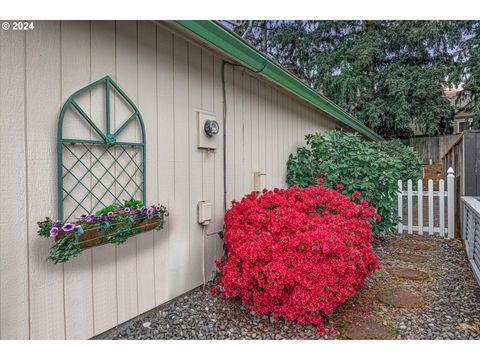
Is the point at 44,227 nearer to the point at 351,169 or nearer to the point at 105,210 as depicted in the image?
the point at 105,210

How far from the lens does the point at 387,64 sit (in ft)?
39.2

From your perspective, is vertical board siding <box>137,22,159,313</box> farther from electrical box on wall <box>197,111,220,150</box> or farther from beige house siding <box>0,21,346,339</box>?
electrical box on wall <box>197,111,220,150</box>

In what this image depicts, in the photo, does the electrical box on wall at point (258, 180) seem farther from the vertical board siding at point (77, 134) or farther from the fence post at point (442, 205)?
the fence post at point (442, 205)

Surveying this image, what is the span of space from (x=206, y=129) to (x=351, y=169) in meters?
2.05

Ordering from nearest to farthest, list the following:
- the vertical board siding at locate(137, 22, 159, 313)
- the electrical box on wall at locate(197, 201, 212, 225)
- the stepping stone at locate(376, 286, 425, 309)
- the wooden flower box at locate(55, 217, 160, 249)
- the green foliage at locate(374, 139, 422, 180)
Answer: the wooden flower box at locate(55, 217, 160, 249) < the vertical board siding at locate(137, 22, 159, 313) < the stepping stone at locate(376, 286, 425, 309) < the electrical box on wall at locate(197, 201, 212, 225) < the green foliage at locate(374, 139, 422, 180)

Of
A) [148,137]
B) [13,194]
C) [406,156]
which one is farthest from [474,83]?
[13,194]

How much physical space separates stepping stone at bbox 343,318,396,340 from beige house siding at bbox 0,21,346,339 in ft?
4.12

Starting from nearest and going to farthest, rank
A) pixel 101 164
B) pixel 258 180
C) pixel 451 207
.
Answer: pixel 101 164, pixel 258 180, pixel 451 207

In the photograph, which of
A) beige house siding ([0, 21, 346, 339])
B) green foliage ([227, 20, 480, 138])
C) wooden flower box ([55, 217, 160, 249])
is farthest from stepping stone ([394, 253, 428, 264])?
green foliage ([227, 20, 480, 138])

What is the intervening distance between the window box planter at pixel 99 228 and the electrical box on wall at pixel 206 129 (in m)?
0.76

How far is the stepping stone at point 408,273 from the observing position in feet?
9.82

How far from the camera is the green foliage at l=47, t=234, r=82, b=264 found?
1.49 m

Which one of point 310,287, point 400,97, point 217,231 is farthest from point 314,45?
point 310,287

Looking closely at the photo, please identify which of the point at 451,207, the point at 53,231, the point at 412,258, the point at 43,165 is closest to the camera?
the point at 53,231
